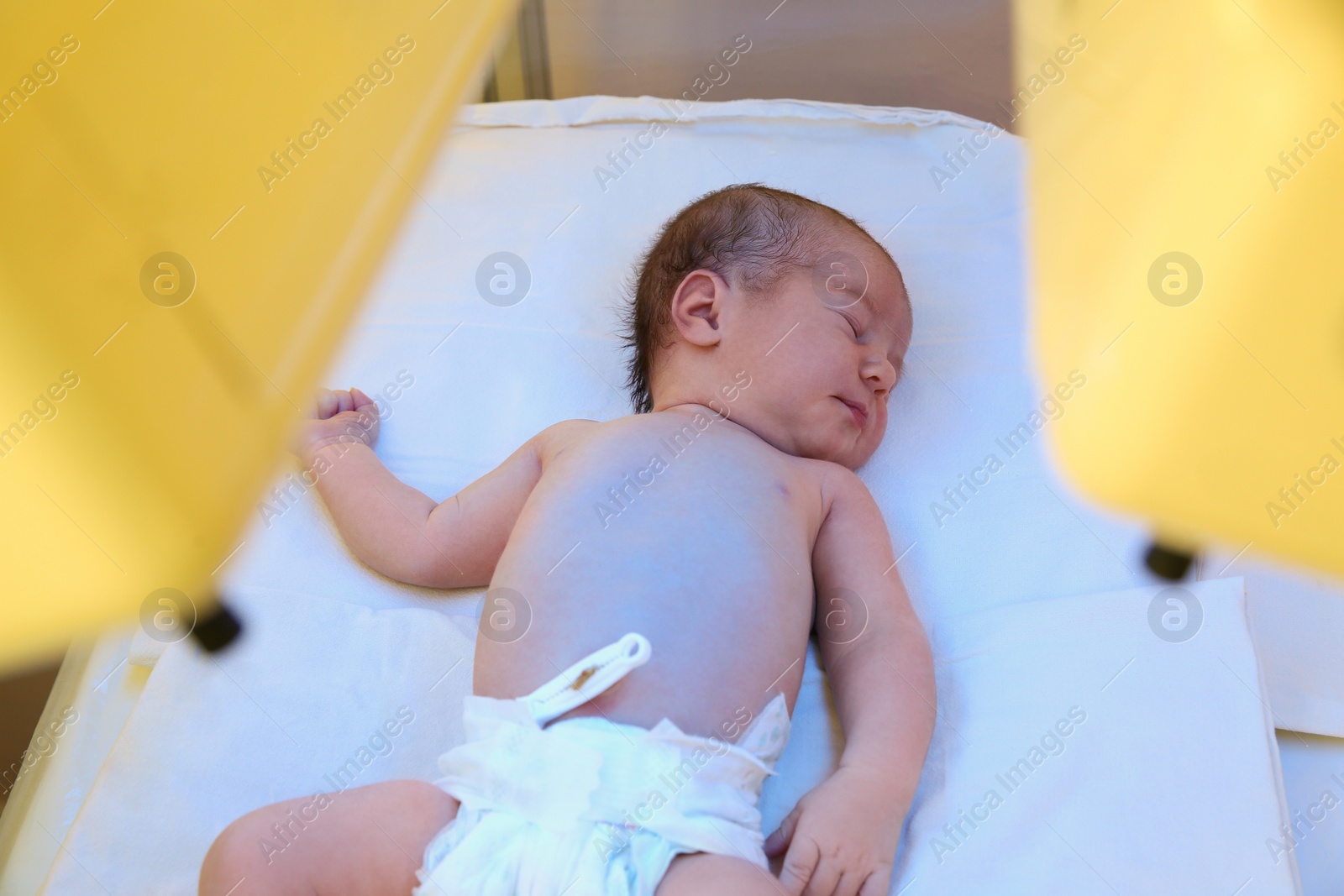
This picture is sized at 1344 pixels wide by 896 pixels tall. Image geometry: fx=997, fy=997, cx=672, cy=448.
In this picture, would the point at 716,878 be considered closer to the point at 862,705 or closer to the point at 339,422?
the point at 862,705

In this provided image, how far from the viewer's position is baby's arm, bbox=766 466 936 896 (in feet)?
2.85

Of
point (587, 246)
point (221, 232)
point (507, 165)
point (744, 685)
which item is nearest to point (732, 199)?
point (587, 246)

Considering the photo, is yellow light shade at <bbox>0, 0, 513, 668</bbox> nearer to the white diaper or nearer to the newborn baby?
the newborn baby

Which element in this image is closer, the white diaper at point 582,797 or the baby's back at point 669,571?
the white diaper at point 582,797

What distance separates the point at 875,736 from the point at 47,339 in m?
1.18

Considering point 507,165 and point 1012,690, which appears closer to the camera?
point 1012,690

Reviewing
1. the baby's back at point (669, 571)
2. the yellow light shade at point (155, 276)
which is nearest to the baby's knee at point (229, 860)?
the baby's back at point (669, 571)

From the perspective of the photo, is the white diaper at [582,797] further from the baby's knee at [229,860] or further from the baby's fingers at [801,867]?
the baby's knee at [229,860]

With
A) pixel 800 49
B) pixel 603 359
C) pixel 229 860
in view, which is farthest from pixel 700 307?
pixel 800 49

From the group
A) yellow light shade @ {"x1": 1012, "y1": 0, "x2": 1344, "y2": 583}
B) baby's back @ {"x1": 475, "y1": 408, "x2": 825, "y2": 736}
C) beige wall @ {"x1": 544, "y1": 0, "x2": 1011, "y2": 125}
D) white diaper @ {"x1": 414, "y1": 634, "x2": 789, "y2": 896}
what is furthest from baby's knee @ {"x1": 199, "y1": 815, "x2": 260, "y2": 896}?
beige wall @ {"x1": 544, "y1": 0, "x2": 1011, "y2": 125}

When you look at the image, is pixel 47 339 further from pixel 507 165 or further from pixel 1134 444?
pixel 1134 444

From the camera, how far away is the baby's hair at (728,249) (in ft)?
4.05

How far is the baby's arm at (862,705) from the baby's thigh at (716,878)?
64 mm

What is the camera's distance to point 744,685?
0.94 meters
